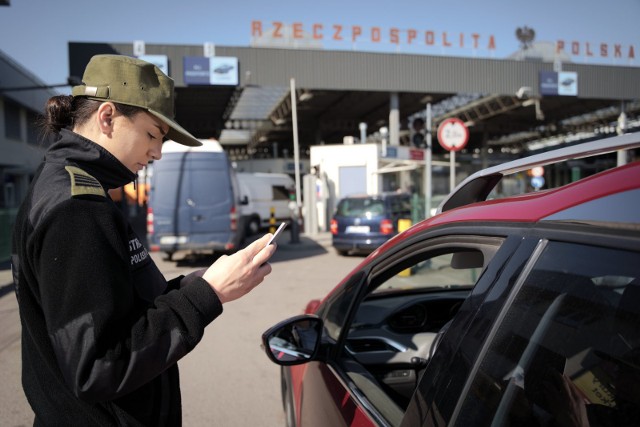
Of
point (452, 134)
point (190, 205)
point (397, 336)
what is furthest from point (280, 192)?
point (397, 336)

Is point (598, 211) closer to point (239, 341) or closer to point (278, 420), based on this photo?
point (278, 420)

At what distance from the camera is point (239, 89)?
25.8 m

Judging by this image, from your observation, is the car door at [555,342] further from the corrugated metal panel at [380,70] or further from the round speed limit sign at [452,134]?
the corrugated metal panel at [380,70]

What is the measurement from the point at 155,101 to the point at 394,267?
111 cm

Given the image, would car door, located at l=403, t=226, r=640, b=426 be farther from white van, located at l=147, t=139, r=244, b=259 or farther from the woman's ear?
white van, located at l=147, t=139, r=244, b=259

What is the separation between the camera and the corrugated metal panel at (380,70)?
23.8m

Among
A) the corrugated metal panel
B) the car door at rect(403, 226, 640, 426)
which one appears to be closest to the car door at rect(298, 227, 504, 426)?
the car door at rect(403, 226, 640, 426)

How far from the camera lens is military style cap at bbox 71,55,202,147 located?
4.18 ft

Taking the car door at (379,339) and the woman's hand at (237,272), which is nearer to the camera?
the woman's hand at (237,272)

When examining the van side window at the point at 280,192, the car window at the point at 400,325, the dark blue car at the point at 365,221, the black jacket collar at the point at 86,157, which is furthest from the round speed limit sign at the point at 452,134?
the van side window at the point at 280,192

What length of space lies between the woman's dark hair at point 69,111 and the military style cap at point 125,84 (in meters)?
0.03

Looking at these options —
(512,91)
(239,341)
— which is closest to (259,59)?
(512,91)

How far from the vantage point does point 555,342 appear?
90cm

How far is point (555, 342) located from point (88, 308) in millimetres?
1006
